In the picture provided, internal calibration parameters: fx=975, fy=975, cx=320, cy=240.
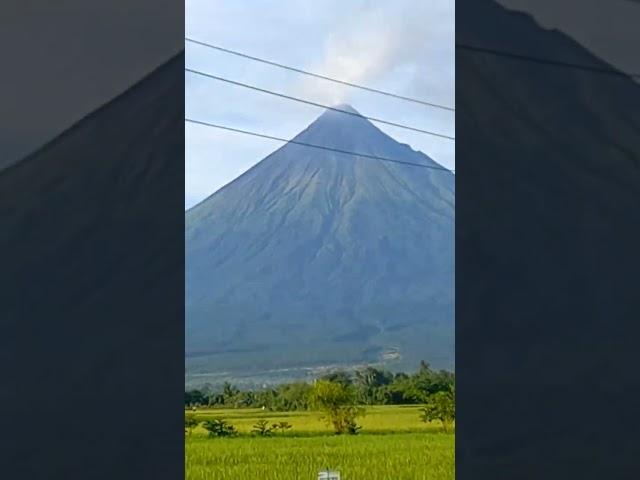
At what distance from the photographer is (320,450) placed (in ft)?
22.2

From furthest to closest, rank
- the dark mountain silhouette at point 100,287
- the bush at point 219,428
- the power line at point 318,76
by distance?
1. the power line at point 318,76
2. the bush at point 219,428
3. the dark mountain silhouette at point 100,287

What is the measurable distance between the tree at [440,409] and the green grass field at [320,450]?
7cm

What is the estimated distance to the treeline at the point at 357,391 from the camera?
7.08 metres

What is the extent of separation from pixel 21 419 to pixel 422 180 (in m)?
5.97

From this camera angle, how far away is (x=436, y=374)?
24.9 ft

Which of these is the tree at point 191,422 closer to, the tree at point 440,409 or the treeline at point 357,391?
the treeline at point 357,391

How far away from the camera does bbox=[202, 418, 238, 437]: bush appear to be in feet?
21.7
